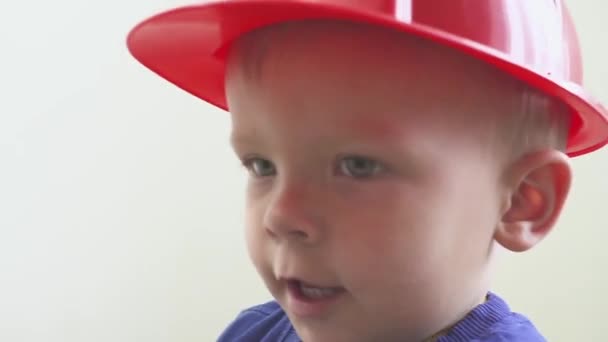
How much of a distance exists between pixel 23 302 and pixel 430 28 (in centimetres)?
74

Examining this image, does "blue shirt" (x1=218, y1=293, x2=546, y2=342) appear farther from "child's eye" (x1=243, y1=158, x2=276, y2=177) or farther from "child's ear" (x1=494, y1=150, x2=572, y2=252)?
"child's eye" (x1=243, y1=158, x2=276, y2=177)

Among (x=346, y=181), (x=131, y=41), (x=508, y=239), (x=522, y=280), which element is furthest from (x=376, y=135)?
(x=522, y=280)

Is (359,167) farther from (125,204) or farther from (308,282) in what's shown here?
(125,204)

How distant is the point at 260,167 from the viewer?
614mm

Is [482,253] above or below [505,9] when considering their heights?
below

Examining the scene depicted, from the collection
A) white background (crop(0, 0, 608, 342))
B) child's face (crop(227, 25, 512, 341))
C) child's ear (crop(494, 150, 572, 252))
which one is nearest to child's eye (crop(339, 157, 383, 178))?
Result: child's face (crop(227, 25, 512, 341))

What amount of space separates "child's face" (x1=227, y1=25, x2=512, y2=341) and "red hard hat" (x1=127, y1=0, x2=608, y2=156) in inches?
1.0

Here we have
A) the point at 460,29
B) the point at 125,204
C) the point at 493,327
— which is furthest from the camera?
the point at 125,204

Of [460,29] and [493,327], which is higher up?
[460,29]

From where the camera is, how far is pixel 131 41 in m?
0.67

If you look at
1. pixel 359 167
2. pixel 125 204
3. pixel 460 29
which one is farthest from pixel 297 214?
pixel 125 204

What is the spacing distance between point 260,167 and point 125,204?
0.47 metres

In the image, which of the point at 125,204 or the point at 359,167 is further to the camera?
the point at 125,204

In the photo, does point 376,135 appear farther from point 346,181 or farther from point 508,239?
point 508,239
